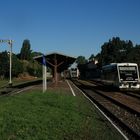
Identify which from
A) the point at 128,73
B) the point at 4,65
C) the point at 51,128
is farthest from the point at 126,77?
the point at 4,65

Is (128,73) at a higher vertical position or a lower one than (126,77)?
higher

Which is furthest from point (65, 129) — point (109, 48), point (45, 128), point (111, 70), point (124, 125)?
point (109, 48)

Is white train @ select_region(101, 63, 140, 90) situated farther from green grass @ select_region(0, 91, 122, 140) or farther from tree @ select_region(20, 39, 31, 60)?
tree @ select_region(20, 39, 31, 60)

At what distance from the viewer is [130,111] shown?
22125mm

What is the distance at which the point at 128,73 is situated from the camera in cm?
4078

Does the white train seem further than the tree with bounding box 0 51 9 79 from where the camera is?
No

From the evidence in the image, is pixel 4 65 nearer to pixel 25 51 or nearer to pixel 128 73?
pixel 25 51

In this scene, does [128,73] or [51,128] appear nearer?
[51,128]

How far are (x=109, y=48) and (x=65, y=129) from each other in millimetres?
161155

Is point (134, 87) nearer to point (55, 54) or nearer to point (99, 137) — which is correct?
point (55, 54)

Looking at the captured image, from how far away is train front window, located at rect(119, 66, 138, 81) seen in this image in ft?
132

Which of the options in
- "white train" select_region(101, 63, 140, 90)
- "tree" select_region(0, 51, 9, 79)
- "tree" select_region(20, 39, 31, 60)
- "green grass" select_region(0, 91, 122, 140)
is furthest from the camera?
"tree" select_region(20, 39, 31, 60)

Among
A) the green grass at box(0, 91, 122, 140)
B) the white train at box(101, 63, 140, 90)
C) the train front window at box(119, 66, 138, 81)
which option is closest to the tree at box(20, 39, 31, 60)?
the white train at box(101, 63, 140, 90)

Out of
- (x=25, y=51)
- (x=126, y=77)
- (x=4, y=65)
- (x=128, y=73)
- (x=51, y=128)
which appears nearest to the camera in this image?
(x=51, y=128)
